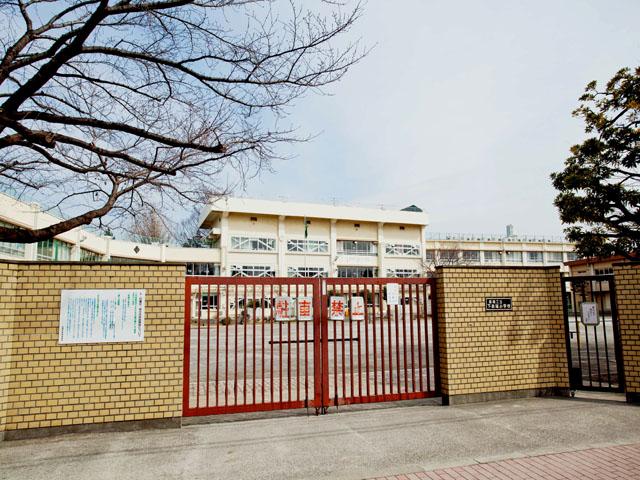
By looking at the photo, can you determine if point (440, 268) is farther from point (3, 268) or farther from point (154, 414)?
point (3, 268)

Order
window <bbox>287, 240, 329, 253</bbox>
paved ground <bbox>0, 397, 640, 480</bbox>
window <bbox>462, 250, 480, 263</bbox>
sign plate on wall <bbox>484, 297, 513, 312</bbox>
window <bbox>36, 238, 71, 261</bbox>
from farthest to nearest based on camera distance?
window <bbox>462, 250, 480, 263</bbox> → window <bbox>287, 240, 329, 253</bbox> → window <bbox>36, 238, 71, 261</bbox> → sign plate on wall <bbox>484, 297, 513, 312</bbox> → paved ground <bbox>0, 397, 640, 480</bbox>

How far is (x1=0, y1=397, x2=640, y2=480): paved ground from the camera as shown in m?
4.70

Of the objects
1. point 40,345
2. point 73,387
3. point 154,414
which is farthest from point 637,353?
point 40,345

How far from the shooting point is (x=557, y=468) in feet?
15.1

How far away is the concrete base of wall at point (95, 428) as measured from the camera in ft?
18.7

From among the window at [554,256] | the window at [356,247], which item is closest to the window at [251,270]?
the window at [356,247]

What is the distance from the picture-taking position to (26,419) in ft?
18.8

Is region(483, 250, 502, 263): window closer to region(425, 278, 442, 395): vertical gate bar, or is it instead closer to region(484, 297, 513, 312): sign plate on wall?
region(484, 297, 513, 312): sign plate on wall

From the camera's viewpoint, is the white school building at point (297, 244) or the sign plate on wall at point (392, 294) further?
the white school building at point (297, 244)

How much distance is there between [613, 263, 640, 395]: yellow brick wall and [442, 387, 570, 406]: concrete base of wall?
1.03 metres

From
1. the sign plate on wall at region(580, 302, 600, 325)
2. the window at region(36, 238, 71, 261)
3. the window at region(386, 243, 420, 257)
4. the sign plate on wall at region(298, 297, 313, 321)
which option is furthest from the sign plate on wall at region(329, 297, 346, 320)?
the window at region(386, 243, 420, 257)

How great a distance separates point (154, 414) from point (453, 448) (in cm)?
409

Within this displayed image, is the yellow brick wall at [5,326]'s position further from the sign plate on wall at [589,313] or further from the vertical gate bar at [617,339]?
the vertical gate bar at [617,339]

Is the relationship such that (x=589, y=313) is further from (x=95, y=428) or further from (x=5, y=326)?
(x=5, y=326)
